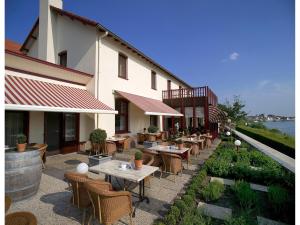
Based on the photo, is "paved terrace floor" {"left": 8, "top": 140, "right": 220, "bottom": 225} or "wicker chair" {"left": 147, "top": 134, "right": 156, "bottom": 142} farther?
"wicker chair" {"left": 147, "top": 134, "right": 156, "bottom": 142}

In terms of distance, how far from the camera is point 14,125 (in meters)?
8.34

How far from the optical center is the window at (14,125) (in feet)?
26.6

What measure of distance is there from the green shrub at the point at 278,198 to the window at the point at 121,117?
1051 cm

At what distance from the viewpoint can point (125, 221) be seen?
12.8ft

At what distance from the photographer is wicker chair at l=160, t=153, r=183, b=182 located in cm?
644

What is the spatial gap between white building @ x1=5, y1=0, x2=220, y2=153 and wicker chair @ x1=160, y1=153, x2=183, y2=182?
4556mm

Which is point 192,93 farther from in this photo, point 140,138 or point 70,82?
point 70,82

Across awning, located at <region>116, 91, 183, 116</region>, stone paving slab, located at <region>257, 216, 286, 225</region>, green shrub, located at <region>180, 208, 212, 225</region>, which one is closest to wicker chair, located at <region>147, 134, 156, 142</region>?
awning, located at <region>116, 91, 183, 116</region>

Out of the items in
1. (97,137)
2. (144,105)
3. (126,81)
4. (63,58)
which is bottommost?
(97,137)

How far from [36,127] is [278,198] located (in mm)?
10685

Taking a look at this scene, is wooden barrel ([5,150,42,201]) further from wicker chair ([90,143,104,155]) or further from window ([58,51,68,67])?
window ([58,51,68,67])

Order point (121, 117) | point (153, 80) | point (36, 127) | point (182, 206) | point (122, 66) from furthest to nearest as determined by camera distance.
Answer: point (153, 80), point (121, 117), point (122, 66), point (36, 127), point (182, 206)

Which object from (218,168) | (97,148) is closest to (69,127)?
(97,148)

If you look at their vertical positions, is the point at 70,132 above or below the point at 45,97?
below
